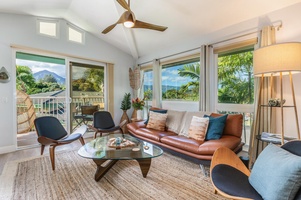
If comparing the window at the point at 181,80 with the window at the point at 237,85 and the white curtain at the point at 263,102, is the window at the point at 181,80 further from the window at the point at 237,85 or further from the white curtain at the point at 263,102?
the white curtain at the point at 263,102

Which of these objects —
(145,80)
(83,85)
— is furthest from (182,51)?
(83,85)

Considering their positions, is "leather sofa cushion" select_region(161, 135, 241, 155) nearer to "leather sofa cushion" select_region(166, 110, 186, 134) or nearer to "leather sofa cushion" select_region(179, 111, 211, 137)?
"leather sofa cushion" select_region(179, 111, 211, 137)

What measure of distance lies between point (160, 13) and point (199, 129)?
2.34 metres

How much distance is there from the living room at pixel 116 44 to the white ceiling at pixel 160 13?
0.10 ft

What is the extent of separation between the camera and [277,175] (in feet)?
3.77

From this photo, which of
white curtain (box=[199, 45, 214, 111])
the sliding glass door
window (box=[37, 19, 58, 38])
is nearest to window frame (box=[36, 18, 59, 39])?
window (box=[37, 19, 58, 38])

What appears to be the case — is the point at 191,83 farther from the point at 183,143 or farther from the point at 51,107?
the point at 51,107

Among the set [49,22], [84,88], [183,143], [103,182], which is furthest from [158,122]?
[49,22]

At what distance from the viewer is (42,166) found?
260 cm

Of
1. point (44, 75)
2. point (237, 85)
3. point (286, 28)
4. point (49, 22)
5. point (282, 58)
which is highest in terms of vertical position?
point (49, 22)

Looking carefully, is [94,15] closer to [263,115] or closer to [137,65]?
[137,65]

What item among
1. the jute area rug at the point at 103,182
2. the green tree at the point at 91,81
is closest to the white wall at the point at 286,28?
the jute area rug at the point at 103,182

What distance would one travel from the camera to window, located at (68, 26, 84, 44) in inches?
163

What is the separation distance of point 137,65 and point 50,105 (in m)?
2.87
